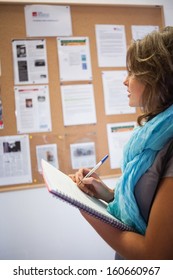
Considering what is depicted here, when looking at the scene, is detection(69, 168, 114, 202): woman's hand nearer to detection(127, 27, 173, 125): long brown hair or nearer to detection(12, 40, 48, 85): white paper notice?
detection(127, 27, 173, 125): long brown hair

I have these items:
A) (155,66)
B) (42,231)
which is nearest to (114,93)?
(42,231)

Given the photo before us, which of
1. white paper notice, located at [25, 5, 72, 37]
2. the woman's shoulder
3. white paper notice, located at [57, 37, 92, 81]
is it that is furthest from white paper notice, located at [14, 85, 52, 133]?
the woman's shoulder

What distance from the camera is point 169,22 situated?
Result: 1.82 m

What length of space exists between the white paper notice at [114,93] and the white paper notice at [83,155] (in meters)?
0.26

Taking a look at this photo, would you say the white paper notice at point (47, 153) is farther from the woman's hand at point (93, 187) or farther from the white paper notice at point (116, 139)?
the woman's hand at point (93, 187)

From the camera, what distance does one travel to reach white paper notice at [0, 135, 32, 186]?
1584 millimetres

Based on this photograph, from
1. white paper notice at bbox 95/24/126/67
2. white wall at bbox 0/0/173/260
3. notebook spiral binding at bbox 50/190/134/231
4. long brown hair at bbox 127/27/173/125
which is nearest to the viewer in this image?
notebook spiral binding at bbox 50/190/134/231

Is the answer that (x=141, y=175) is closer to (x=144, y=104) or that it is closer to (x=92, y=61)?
(x=144, y=104)

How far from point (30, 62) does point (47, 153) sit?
58 cm

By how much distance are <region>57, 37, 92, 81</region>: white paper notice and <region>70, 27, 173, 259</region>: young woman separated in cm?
102

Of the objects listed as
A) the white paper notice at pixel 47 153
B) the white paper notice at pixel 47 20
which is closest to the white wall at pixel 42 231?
the white paper notice at pixel 47 20

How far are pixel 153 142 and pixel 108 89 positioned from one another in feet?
3.82

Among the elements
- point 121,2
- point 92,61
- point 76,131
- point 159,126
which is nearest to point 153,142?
point 159,126

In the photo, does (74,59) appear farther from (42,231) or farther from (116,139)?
(42,231)
